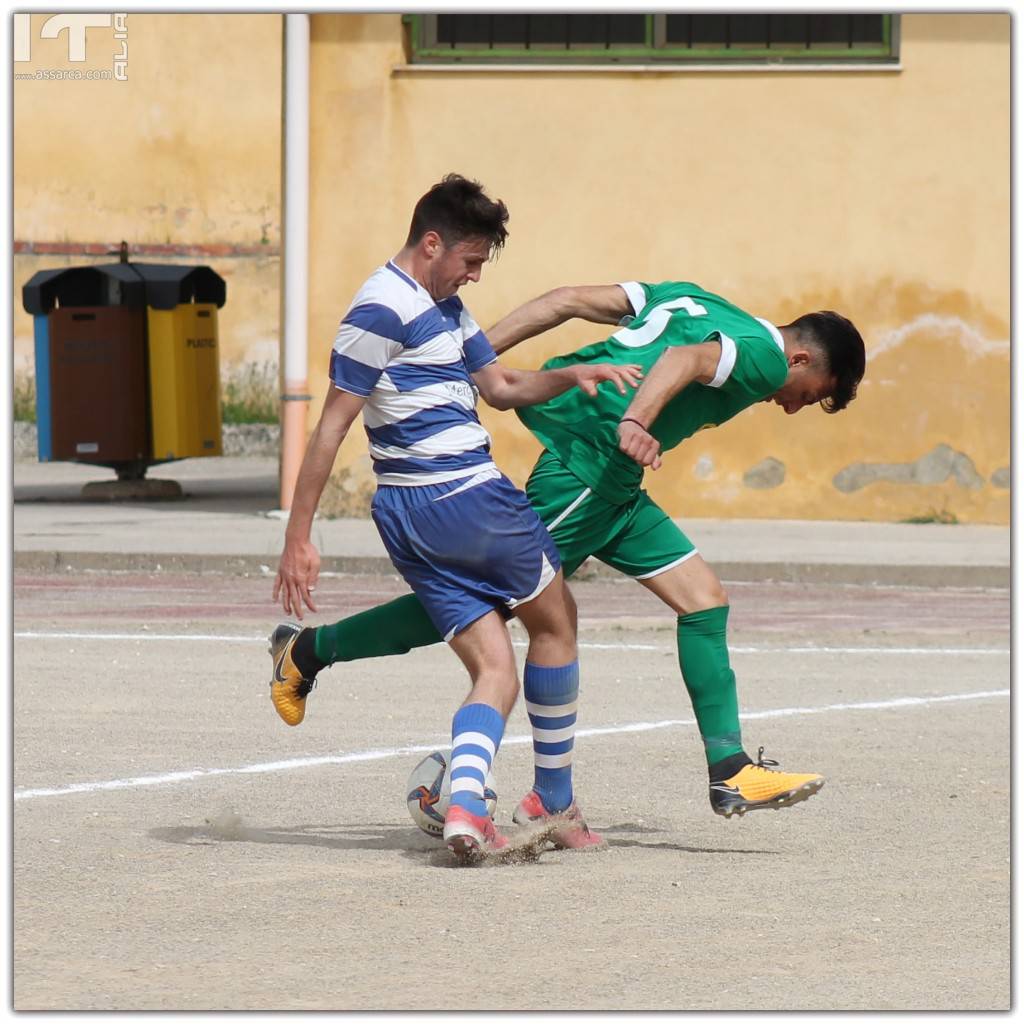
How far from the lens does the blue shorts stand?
593 centimetres

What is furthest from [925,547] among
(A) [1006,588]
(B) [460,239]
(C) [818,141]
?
(B) [460,239]

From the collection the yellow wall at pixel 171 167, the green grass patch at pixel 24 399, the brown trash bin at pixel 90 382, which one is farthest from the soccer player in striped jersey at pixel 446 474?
the green grass patch at pixel 24 399

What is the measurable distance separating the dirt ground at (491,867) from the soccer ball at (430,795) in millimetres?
96

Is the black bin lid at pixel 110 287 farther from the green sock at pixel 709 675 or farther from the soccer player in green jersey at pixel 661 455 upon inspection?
the green sock at pixel 709 675

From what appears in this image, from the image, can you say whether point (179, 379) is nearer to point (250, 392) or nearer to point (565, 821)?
point (250, 392)

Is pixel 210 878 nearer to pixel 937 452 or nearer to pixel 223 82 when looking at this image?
pixel 937 452

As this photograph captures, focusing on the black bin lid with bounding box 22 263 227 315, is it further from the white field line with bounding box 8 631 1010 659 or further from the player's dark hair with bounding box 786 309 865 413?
the player's dark hair with bounding box 786 309 865 413

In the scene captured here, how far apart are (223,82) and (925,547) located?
51.5ft

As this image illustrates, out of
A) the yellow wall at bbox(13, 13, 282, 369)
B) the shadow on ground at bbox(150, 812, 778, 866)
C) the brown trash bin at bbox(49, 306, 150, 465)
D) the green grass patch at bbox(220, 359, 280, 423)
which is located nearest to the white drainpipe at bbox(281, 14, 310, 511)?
the brown trash bin at bbox(49, 306, 150, 465)

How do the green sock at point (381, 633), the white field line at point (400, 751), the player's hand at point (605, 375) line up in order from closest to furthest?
the player's hand at point (605, 375) → the green sock at point (381, 633) → the white field line at point (400, 751)

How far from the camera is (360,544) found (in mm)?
15969

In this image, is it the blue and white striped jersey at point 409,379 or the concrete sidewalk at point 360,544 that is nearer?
the blue and white striped jersey at point 409,379

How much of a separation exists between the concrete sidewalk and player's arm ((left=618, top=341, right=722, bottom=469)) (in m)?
8.77

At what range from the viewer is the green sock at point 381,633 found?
20.8 ft
